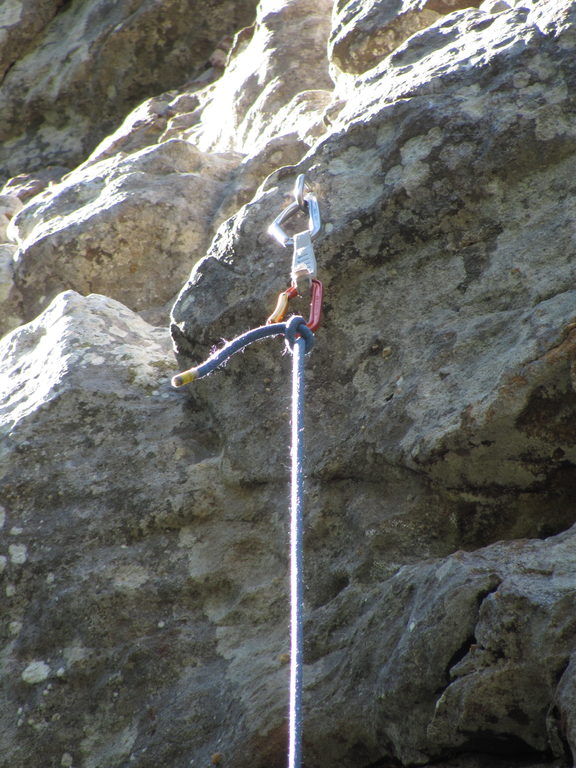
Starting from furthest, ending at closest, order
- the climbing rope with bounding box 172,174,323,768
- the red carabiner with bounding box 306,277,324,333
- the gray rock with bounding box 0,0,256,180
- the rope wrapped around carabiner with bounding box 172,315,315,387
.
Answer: the gray rock with bounding box 0,0,256,180
the red carabiner with bounding box 306,277,324,333
the rope wrapped around carabiner with bounding box 172,315,315,387
the climbing rope with bounding box 172,174,323,768

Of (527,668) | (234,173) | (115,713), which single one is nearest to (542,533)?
(527,668)

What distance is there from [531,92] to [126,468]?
1.35 m

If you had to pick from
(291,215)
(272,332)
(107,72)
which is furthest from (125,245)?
(107,72)

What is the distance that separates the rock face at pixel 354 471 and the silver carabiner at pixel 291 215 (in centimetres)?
5

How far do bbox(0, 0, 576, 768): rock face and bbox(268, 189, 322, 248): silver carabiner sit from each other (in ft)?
0.16

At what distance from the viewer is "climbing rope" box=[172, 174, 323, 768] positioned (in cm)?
125

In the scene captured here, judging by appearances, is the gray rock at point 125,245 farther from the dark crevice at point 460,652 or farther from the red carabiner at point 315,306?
the dark crevice at point 460,652

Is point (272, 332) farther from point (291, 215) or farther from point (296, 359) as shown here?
point (291, 215)

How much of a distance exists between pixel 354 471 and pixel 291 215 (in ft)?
2.37

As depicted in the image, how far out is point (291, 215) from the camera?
212 centimetres

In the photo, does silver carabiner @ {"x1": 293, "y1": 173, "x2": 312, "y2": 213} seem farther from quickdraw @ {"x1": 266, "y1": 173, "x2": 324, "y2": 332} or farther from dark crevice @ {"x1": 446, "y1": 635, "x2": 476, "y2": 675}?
dark crevice @ {"x1": 446, "y1": 635, "x2": 476, "y2": 675}

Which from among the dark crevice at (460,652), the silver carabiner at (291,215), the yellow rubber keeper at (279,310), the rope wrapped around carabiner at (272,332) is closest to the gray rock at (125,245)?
the silver carabiner at (291,215)

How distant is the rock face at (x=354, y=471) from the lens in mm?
1328

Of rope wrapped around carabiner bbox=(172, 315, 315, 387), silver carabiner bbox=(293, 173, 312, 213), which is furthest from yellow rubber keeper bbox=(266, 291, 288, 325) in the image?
silver carabiner bbox=(293, 173, 312, 213)
